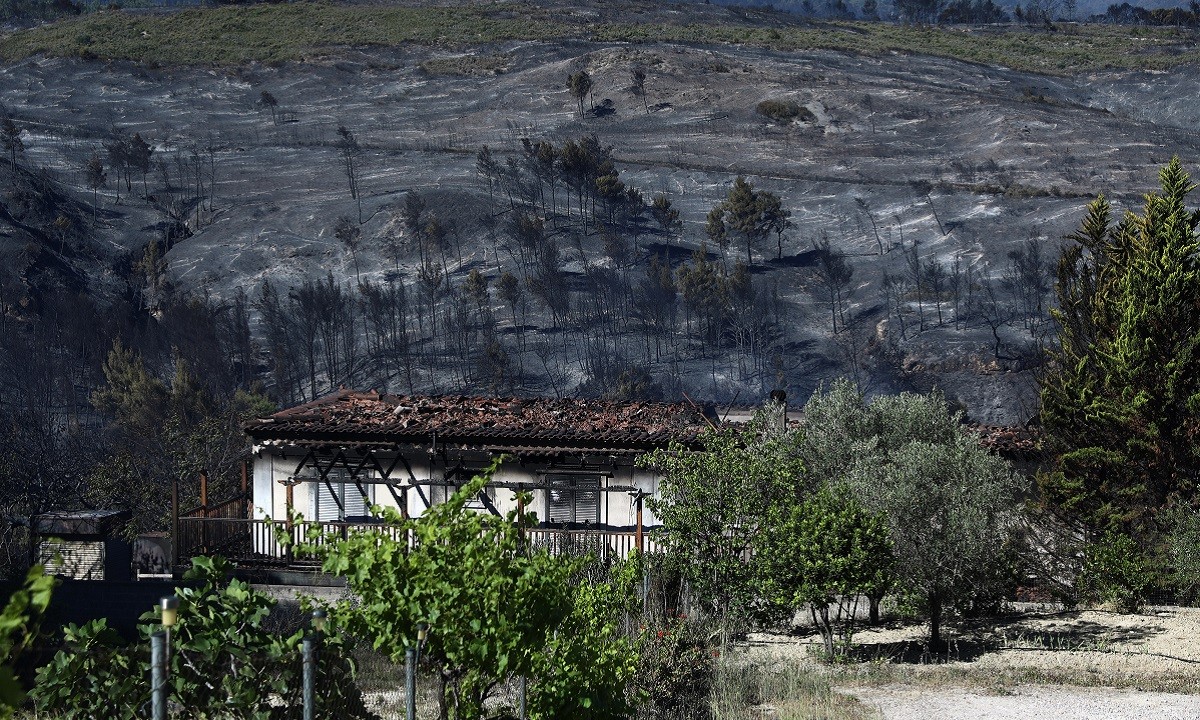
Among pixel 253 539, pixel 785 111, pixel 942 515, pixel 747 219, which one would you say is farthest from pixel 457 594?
pixel 785 111

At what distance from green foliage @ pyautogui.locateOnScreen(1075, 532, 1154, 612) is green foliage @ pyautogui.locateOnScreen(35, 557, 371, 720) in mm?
19276

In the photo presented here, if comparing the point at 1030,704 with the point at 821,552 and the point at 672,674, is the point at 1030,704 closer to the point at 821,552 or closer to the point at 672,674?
the point at 821,552

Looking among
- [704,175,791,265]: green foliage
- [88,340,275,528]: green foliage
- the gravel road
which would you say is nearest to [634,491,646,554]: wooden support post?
the gravel road

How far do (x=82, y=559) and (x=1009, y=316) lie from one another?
275ft

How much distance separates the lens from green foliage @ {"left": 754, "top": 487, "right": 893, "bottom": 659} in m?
19.1

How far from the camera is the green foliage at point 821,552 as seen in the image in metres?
19.1

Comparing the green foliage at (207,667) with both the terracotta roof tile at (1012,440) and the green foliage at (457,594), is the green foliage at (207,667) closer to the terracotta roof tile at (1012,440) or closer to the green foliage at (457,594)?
the green foliage at (457,594)

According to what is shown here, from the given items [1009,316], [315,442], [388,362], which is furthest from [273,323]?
[315,442]

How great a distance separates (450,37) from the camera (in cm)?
17100

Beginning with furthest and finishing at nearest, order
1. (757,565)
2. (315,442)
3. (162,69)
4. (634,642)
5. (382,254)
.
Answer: (162,69) → (382,254) → (315,442) → (757,565) → (634,642)

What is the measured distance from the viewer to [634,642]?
1488 cm

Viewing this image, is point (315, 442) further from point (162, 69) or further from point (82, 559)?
point (162, 69)

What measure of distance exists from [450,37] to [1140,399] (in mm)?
152725

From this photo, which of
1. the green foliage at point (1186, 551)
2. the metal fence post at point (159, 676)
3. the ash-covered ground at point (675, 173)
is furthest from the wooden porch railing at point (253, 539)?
the ash-covered ground at point (675, 173)
